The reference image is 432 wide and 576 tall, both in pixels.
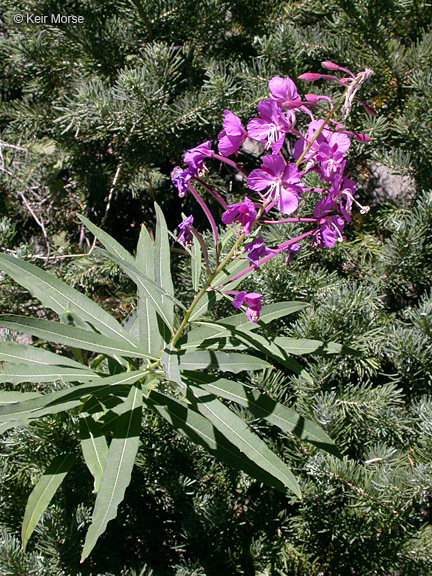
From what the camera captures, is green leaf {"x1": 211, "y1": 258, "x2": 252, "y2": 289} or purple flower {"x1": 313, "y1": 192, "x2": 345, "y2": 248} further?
green leaf {"x1": 211, "y1": 258, "x2": 252, "y2": 289}

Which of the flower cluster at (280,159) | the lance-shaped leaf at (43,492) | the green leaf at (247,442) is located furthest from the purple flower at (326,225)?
the lance-shaped leaf at (43,492)

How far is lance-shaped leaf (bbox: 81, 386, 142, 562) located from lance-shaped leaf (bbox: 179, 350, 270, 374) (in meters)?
0.12

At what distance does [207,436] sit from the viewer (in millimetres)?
1064

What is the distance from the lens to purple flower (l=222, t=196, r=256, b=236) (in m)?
0.86

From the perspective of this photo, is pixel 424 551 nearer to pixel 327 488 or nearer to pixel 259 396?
pixel 327 488

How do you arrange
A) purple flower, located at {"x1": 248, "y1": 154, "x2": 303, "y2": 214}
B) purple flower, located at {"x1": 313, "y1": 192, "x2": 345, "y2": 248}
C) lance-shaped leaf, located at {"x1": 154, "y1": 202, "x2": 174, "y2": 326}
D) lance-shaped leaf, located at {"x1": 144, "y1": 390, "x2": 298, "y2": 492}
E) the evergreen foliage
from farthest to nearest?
the evergreen foliage
lance-shaped leaf, located at {"x1": 154, "y1": 202, "x2": 174, "y2": 326}
lance-shaped leaf, located at {"x1": 144, "y1": 390, "x2": 298, "y2": 492}
purple flower, located at {"x1": 313, "y1": 192, "x2": 345, "y2": 248}
purple flower, located at {"x1": 248, "y1": 154, "x2": 303, "y2": 214}

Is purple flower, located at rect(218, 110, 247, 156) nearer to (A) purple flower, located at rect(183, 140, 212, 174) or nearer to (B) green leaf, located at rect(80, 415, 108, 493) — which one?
(A) purple flower, located at rect(183, 140, 212, 174)

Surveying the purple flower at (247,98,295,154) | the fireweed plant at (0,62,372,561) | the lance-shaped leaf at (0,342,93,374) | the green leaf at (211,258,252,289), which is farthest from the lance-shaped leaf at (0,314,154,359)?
the purple flower at (247,98,295,154)

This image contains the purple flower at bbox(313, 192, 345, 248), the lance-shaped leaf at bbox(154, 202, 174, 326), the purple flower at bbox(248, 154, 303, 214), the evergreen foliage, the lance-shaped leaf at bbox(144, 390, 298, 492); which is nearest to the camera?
the purple flower at bbox(248, 154, 303, 214)

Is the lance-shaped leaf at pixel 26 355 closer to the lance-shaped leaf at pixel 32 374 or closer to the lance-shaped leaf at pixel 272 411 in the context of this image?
the lance-shaped leaf at pixel 32 374

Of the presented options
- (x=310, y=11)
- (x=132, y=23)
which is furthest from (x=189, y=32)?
(x=310, y=11)

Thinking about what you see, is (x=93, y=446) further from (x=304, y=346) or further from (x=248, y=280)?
(x=248, y=280)

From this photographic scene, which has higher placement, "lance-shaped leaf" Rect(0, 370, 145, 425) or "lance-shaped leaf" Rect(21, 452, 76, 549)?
"lance-shaped leaf" Rect(0, 370, 145, 425)

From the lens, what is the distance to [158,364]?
1118mm
